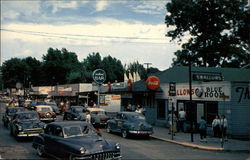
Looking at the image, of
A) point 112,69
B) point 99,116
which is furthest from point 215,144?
point 112,69

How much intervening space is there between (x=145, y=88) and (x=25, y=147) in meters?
15.6

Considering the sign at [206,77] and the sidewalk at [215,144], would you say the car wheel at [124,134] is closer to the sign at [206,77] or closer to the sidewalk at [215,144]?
the sidewalk at [215,144]

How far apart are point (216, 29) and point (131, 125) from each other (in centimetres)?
3631

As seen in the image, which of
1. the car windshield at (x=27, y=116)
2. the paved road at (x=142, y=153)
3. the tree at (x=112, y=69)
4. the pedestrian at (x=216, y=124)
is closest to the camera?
the paved road at (x=142, y=153)

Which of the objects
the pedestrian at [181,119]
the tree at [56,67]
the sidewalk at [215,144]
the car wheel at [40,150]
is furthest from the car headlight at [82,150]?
the tree at [56,67]

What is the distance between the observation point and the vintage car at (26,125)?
655 inches

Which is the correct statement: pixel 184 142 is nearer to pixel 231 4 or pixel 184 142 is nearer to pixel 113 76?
pixel 231 4

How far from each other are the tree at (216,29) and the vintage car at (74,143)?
4143 cm

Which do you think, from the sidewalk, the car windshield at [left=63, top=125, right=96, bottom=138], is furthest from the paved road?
the car windshield at [left=63, top=125, right=96, bottom=138]

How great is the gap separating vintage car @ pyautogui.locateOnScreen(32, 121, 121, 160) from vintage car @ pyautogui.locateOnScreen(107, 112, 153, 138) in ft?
25.3

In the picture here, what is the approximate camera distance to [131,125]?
A: 63.2ft

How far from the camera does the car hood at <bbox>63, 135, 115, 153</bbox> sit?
9977mm

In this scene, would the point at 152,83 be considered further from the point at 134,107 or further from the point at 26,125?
the point at 26,125

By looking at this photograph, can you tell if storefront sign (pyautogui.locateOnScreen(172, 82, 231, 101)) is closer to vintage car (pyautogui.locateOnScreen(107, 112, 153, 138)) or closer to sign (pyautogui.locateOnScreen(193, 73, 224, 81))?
sign (pyautogui.locateOnScreen(193, 73, 224, 81))
